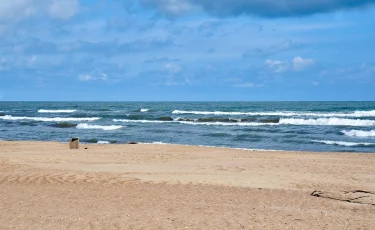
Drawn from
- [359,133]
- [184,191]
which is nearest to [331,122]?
[359,133]

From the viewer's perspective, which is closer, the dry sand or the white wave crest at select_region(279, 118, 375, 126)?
the dry sand

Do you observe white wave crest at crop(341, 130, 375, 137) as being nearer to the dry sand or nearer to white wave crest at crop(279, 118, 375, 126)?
white wave crest at crop(279, 118, 375, 126)

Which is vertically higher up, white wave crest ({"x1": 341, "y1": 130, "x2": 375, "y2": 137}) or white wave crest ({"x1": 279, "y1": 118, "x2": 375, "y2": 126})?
white wave crest ({"x1": 279, "y1": 118, "x2": 375, "y2": 126})

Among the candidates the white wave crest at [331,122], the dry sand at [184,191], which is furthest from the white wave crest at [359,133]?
Answer: the dry sand at [184,191]

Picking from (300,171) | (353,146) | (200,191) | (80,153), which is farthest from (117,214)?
(353,146)

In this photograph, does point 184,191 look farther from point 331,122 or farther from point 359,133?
point 331,122

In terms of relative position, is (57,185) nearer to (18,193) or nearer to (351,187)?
(18,193)

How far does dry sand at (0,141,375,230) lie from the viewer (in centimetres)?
665

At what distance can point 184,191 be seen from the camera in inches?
364

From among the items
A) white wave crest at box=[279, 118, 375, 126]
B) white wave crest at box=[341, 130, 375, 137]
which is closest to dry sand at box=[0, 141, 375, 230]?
white wave crest at box=[341, 130, 375, 137]

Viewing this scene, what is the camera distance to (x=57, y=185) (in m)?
9.84

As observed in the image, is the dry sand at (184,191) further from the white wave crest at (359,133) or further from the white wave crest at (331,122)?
the white wave crest at (331,122)

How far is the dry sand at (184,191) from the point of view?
6.65 metres

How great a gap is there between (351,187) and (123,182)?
201 inches
